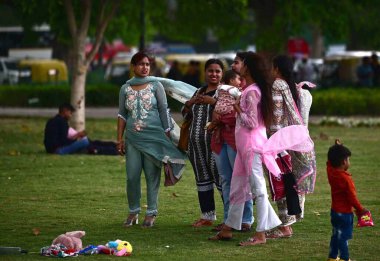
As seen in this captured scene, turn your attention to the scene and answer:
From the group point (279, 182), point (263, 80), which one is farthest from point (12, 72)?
point (263, 80)

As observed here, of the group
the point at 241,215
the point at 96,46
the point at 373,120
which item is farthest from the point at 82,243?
the point at 373,120

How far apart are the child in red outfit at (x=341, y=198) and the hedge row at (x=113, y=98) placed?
78.7 feet

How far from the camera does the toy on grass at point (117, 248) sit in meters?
10.5

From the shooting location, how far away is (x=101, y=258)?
10391mm

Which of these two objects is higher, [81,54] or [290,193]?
[81,54]

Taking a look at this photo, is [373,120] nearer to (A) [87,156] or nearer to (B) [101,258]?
(A) [87,156]

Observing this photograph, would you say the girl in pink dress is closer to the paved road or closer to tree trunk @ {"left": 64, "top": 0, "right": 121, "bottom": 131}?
tree trunk @ {"left": 64, "top": 0, "right": 121, "bottom": 131}

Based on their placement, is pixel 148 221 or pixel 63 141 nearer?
pixel 148 221

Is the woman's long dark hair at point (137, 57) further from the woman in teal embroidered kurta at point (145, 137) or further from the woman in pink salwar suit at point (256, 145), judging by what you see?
the woman in pink salwar suit at point (256, 145)

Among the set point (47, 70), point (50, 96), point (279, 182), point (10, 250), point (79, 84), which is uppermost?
point (279, 182)

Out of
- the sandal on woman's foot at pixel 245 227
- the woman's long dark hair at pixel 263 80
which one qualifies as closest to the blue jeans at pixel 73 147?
the sandal on woman's foot at pixel 245 227

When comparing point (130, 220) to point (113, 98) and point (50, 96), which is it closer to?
point (50, 96)

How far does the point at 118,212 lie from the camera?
13.8 metres

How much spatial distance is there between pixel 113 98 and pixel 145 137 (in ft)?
87.1
